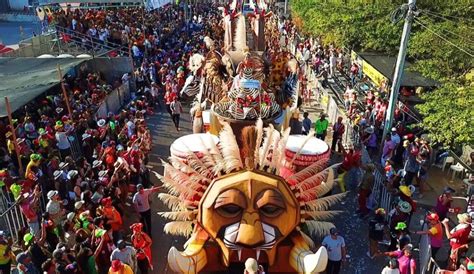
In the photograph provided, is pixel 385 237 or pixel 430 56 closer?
pixel 385 237

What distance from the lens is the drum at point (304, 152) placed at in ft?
23.1

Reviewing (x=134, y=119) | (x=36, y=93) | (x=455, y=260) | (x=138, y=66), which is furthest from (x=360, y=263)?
(x=138, y=66)

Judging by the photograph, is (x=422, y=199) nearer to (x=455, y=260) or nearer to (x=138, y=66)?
(x=455, y=260)

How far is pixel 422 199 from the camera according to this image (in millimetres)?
10094

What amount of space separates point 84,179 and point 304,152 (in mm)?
3981

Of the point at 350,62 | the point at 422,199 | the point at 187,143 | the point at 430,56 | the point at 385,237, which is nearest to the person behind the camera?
the point at 187,143

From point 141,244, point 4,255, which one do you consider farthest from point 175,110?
point 4,255

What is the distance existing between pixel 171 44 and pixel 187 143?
51.5 feet

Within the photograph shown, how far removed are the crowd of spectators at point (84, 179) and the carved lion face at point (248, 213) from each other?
1.27 metres

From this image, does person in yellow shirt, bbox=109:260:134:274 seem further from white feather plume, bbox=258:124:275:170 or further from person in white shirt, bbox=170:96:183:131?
person in white shirt, bbox=170:96:183:131

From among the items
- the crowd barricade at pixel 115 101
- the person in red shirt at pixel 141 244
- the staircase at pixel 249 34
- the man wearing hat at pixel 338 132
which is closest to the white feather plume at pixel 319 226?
the person in red shirt at pixel 141 244

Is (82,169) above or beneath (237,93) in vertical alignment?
beneath

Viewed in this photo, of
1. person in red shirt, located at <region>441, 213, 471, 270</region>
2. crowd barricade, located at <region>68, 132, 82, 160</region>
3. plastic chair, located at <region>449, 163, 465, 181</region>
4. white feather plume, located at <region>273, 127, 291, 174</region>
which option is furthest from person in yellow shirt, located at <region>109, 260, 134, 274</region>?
plastic chair, located at <region>449, 163, 465, 181</region>

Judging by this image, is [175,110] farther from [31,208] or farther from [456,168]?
[456,168]
